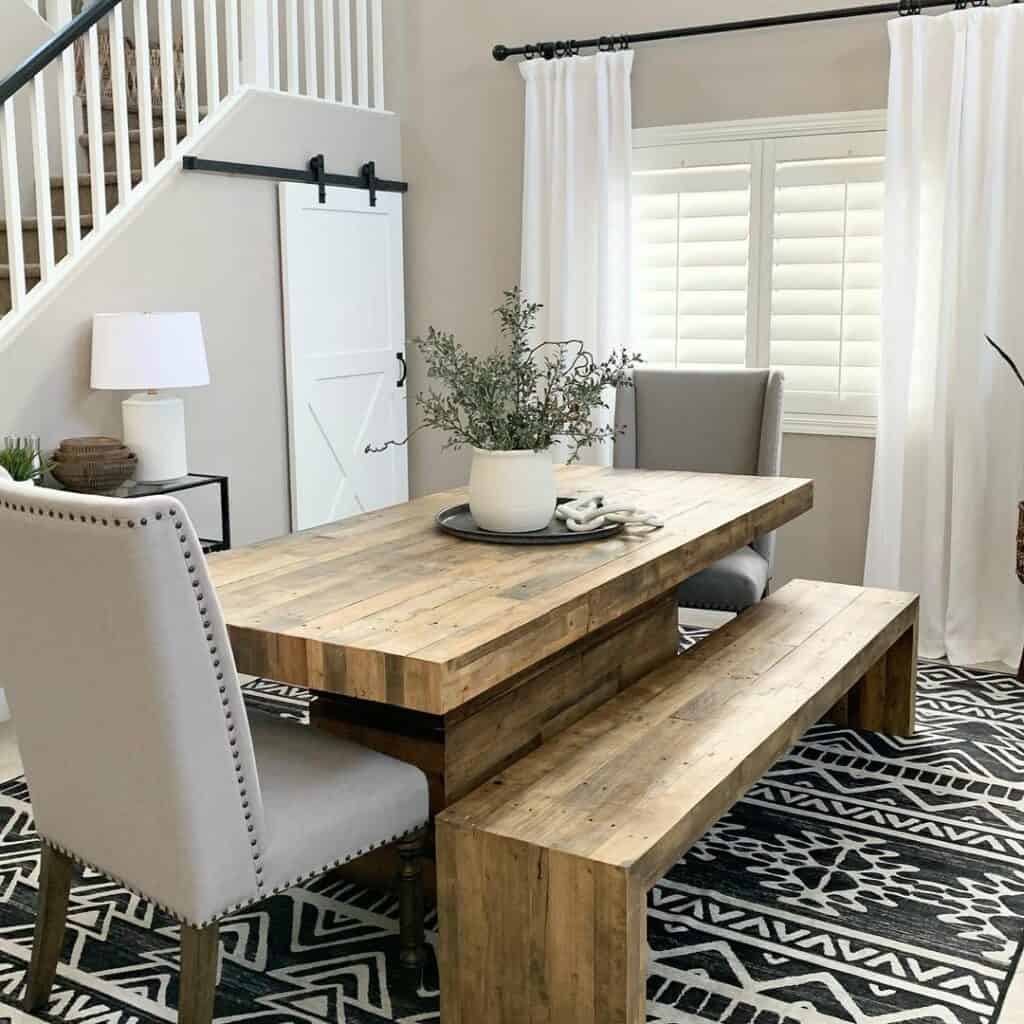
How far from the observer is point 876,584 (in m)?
4.66

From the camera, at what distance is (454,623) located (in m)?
2.26

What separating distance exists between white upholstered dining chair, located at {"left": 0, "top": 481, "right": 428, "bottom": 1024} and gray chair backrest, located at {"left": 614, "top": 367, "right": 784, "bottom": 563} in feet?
7.73

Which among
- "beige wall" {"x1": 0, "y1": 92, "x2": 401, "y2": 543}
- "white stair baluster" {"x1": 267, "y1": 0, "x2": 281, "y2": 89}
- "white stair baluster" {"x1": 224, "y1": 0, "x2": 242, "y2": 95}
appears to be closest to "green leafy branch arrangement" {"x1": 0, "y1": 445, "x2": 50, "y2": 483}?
"beige wall" {"x1": 0, "y1": 92, "x2": 401, "y2": 543}

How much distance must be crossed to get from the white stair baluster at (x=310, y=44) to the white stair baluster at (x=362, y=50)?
28cm

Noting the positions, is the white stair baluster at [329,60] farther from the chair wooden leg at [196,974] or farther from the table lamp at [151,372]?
the chair wooden leg at [196,974]

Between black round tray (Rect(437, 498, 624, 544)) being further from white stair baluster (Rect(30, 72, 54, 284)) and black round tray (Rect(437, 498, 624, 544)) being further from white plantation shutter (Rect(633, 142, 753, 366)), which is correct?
white plantation shutter (Rect(633, 142, 753, 366))

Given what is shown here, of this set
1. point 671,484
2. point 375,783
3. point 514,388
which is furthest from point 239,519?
point 375,783

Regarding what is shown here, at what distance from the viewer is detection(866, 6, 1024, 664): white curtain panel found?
4.33 metres

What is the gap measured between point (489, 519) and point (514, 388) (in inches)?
13.3

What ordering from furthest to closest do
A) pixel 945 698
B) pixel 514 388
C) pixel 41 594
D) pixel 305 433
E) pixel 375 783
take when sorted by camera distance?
pixel 305 433 → pixel 945 698 → pixel 514 388 → pixel 375 783 → pixel 41 594

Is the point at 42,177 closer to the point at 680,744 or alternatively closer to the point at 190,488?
the point at 190,488

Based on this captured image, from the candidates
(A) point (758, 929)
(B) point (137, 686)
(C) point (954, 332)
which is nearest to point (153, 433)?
(B) point (137, 686)

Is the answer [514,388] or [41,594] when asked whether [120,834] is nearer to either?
[41,594]

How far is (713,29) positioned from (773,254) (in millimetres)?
905
